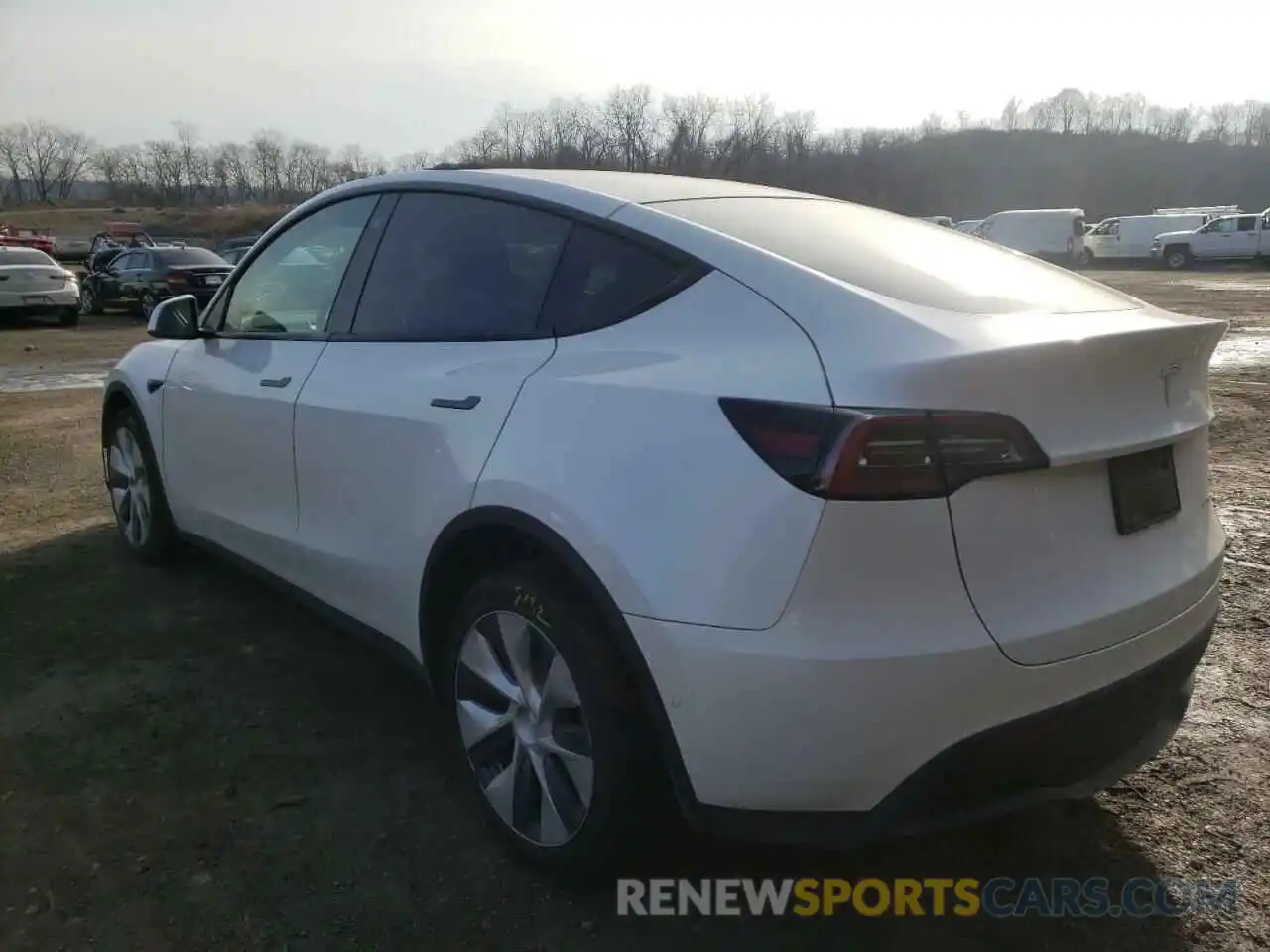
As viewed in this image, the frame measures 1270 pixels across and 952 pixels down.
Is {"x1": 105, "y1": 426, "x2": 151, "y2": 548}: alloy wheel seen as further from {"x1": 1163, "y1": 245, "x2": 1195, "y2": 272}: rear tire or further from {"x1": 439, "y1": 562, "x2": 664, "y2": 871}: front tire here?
{"x1": 1163, "y1": 245, "x2": 1195, "y2": 272}: rear tire

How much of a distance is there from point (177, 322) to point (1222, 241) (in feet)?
134

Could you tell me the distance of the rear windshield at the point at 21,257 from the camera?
1959 cm

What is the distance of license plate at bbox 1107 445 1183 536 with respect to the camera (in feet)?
7.14

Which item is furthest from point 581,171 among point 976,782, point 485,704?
point 976,782

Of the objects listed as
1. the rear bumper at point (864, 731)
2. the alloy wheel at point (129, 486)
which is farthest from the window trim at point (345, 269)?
the rear bumper at point (864, 731)

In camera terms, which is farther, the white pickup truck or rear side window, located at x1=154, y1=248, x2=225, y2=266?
the white pickup truck

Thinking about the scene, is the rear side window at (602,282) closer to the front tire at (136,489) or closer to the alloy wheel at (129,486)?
the front tire at (136,489)

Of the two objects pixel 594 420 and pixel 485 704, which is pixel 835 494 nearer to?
pixel 594 420

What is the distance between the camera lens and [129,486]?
4.95 m

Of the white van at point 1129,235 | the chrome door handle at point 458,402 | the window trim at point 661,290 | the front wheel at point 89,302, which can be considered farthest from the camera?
the white van at point 1129,235

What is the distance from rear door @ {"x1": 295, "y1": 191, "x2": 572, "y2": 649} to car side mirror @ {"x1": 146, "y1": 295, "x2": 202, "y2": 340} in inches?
45.9

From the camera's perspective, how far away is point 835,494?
1.91 m

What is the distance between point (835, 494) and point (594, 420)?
24.2 inches

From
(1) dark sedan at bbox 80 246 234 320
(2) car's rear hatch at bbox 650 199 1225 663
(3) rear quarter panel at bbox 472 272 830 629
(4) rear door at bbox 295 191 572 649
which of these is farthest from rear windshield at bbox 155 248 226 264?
(2) car's rear hatch at bbox 650 199 1225 663
